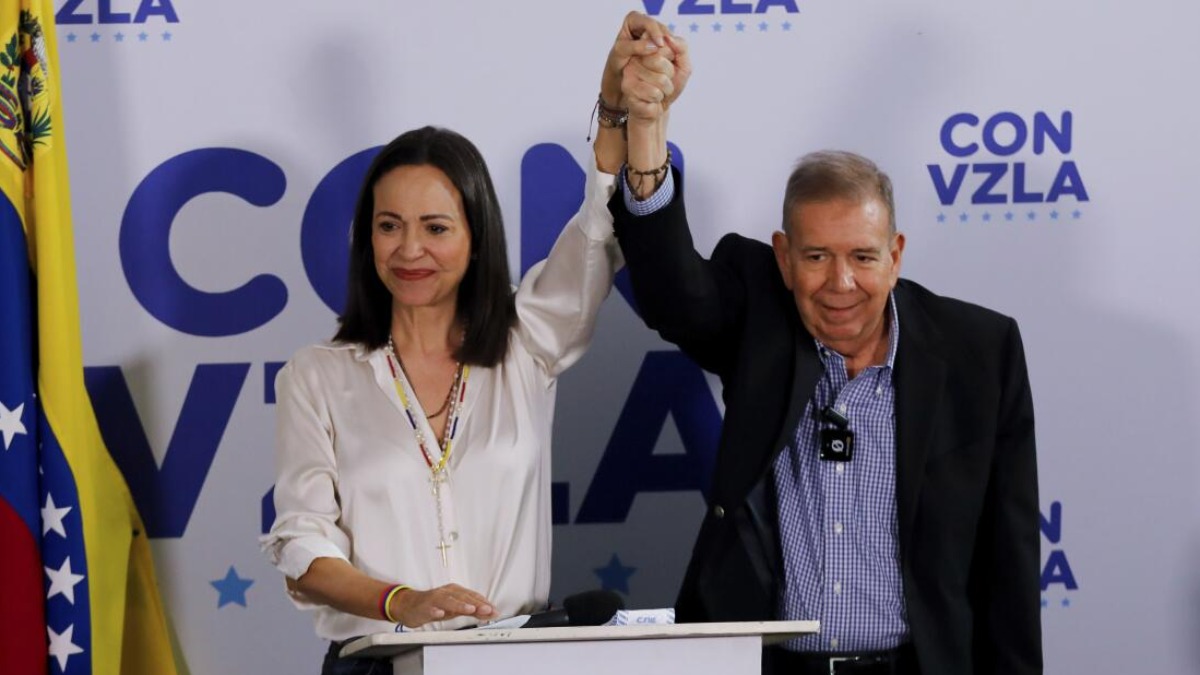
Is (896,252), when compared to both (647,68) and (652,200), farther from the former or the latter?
(647,68)

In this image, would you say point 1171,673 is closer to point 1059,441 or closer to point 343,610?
point 1059,441

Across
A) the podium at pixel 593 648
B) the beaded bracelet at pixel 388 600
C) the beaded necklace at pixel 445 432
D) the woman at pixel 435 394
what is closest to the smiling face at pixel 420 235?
the woman at pixel 435 394

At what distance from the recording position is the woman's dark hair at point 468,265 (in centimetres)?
298

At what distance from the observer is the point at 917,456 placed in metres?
2.86

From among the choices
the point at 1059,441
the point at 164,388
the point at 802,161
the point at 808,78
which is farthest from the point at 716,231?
the point at 164,388

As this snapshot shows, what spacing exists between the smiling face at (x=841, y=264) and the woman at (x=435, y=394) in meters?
0.37

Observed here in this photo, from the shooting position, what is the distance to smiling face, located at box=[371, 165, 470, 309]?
2939 mm

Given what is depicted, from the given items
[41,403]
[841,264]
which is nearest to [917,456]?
[841,264]

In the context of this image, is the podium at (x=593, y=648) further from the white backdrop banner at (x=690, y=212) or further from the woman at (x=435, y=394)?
the white backdrop banner at (x=690, y=212)

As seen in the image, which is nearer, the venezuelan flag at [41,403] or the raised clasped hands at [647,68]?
the raised clasped hands at [647,68]

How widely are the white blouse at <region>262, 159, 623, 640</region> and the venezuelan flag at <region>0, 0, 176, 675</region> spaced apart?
555mm

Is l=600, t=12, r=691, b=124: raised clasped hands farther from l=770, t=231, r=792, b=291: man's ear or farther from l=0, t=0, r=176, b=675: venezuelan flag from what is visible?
l=0, t=0, r=176, b=675: venezuelan flag

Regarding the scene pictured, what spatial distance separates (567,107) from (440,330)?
2.62 ft

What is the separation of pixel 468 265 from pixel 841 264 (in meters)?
0.73
